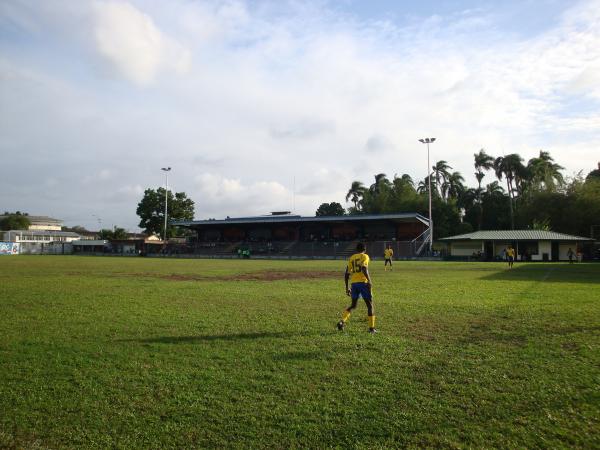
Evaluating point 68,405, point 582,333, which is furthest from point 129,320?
point 582,333

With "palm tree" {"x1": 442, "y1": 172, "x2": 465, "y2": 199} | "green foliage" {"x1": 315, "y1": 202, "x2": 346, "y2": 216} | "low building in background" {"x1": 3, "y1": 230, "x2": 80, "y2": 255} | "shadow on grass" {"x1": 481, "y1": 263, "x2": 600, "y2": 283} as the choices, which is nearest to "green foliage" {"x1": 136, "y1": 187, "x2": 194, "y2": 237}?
"low building in background" {"x1": 3, "y1": 230, "x2": 80, "y2": 255}

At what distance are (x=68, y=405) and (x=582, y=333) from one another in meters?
9.43

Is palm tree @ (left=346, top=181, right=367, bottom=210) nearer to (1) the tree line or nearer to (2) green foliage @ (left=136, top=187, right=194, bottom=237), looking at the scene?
(1) the tree line

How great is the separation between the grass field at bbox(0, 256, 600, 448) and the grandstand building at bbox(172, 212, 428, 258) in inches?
1774

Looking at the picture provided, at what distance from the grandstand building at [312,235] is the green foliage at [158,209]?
56.7 feet

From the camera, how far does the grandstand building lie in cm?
5692

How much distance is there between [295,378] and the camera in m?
6.16

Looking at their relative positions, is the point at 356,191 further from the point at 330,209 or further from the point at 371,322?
the point at 371,322

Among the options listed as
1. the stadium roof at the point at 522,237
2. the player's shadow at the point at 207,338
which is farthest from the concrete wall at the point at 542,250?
the player's shadow at the point at 207,338

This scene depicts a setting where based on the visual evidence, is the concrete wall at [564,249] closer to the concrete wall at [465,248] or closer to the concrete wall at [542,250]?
the concrete wall at [542,250]

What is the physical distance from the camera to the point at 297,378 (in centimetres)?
616

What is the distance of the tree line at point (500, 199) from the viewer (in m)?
56.3

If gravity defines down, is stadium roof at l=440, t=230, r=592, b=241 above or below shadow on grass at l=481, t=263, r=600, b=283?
above

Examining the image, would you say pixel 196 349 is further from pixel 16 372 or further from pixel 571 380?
pixel 571 380
